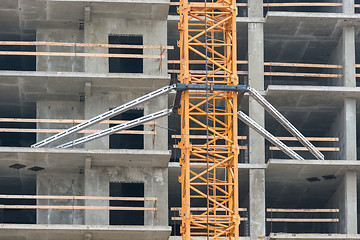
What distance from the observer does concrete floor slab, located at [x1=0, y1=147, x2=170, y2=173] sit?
1567 inches

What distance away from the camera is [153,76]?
1633 inches

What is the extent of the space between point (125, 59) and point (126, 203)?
22.4ft

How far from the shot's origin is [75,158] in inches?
1586

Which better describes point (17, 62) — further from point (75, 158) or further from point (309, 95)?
point (309, 95)

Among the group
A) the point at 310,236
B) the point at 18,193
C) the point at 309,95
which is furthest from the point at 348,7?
the point at 18,193

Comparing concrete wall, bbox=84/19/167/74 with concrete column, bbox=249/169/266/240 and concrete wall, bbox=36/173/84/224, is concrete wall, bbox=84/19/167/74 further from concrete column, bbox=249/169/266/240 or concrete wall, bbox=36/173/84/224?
concrete column, bbox=249/169/266/240

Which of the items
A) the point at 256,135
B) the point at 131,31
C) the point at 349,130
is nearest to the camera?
the point at 256,135

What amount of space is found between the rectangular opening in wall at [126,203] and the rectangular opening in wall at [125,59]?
537cm

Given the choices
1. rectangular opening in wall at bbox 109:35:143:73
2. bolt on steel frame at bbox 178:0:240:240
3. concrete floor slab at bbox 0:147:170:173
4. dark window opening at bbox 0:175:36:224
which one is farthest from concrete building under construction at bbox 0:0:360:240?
rectangular opening in wall at bbox 109:35:143:73

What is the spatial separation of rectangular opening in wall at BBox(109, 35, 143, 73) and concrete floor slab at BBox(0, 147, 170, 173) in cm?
788

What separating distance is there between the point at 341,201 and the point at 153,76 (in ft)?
28.6

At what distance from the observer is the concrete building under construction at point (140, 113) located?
132 feet

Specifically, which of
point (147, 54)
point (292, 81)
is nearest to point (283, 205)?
point (292, 81)

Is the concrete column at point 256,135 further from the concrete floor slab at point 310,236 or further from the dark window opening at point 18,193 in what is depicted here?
the dark window opening at point 18,193
